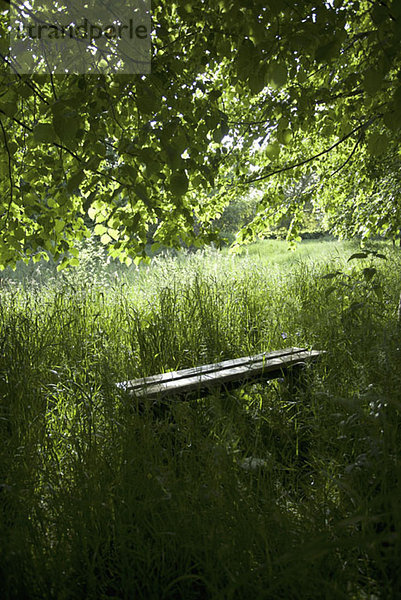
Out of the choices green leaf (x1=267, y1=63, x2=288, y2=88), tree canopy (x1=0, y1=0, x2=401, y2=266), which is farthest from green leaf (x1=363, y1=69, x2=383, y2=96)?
green leaf (x1=267, y1=63, x2=288, y2=88)

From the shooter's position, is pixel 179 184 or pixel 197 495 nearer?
pixel 197 495

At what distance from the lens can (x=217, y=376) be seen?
9.39ft

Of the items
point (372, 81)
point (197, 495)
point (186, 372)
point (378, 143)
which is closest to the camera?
point (197, 495)

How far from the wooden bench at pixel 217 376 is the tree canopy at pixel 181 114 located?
1037 millimetres

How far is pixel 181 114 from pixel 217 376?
205cm

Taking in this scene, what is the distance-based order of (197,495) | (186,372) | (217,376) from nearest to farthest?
(197,495) < (217,376) < (186,372)

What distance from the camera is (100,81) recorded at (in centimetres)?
206

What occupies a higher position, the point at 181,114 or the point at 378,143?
the point at 181,114

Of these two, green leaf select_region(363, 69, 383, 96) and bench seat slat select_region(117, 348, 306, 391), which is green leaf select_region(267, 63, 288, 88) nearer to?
green leaf select_region(363, 69, 383, 96)

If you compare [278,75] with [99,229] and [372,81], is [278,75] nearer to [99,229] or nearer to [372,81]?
[372,81]

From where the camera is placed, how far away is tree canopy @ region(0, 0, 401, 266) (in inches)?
82.6

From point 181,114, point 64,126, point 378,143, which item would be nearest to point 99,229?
point 181,114

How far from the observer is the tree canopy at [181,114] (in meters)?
2.10

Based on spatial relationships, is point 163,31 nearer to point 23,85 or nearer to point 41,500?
point 23,85
